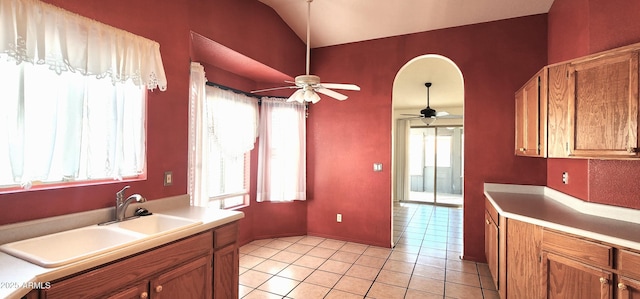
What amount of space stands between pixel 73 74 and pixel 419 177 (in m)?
7.40

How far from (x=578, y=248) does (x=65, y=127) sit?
3.15 meters

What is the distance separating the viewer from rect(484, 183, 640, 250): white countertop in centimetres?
163

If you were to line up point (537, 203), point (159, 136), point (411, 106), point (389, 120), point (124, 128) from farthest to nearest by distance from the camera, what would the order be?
point (411, 106) < point (389, 120) < point (537, 203) < point (159, 136) < point (124, 128)

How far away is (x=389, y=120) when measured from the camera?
3.86 metres

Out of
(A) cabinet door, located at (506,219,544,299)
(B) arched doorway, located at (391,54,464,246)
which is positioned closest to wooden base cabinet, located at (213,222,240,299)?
(A) cabinet door, located at (506,219,544,299)

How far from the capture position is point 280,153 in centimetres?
413

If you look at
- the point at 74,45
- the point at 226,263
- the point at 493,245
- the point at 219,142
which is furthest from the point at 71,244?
the point at 493,245

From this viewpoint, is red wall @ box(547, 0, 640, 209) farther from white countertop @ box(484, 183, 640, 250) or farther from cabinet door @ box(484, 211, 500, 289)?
cabinet door @ box(484, 211, 500, 289)

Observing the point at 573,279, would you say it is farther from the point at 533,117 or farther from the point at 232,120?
the point at 232,120

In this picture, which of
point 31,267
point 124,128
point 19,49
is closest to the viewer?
point 31,267

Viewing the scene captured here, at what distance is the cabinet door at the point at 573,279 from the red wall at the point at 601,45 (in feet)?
2.20

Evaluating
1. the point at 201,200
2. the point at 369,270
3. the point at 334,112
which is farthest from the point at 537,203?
the point at 201,200

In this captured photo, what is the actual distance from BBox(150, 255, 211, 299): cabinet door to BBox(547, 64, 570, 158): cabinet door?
106 inches

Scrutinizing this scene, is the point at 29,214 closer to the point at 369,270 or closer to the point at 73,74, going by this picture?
the point at 73,74
